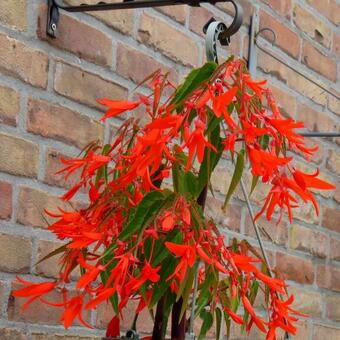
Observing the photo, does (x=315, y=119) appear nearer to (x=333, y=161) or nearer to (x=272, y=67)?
(x=333, y=161)

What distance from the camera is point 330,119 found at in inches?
97.3

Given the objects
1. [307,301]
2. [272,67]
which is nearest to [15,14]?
[272,67]

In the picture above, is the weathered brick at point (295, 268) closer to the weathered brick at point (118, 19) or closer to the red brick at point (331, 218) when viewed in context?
the red brick at point (331, 218)

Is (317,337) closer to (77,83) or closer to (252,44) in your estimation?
(252,44)

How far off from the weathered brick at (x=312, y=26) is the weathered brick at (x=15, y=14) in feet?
3.40

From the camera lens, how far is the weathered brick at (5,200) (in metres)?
1.42

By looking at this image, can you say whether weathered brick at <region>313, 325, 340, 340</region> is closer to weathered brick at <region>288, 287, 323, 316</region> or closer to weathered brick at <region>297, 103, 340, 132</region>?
weathered brick at <region>288, 287, 323, 316</region>

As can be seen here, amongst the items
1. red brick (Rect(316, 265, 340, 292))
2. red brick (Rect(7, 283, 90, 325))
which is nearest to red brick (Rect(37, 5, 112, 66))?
red brick (Rect(7, 283, 90, 325))

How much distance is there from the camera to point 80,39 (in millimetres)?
1594

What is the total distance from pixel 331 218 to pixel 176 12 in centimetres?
→ 88

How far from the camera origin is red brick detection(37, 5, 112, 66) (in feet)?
4.96

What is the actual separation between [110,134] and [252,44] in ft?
1.87

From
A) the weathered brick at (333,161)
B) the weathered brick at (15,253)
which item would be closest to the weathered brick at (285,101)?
the weathered brick at (333,161)

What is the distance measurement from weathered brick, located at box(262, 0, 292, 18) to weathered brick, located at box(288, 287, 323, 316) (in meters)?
0.72
